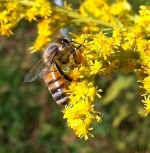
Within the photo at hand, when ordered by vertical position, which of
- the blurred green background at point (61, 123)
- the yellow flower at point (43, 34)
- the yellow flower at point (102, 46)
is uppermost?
the yellow flower at point (102, 46)

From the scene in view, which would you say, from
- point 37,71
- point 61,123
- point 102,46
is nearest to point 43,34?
point 37,71

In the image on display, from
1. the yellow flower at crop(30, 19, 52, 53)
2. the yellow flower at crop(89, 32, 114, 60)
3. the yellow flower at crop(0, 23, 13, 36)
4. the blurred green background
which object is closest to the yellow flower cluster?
the yellow flower at crop(89, 32, 114, 60)

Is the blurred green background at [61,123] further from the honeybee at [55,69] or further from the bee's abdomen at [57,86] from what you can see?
the bee's abdomen at [57,86]

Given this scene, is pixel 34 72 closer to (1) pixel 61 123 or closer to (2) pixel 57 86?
(2) pixel 57 86

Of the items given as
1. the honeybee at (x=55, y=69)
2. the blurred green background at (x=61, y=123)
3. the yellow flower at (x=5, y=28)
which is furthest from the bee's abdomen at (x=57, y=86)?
the blurred green background at (x=61, y=123)

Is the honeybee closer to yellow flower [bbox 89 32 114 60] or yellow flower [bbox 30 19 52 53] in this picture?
yellow flower [bbox 89 32 114 60]

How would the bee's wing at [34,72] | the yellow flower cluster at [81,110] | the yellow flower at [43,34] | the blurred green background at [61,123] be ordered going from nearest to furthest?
the yellow flower cluster at [81,110], the bee's wing at [34,72], the yellow flower at [43,34], the blurred green background at [61,123]
